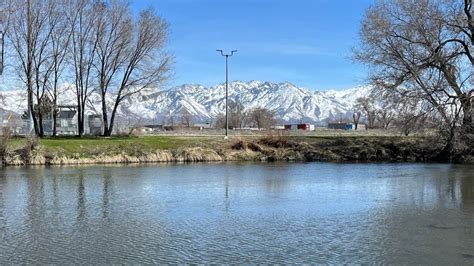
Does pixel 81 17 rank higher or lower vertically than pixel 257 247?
higher

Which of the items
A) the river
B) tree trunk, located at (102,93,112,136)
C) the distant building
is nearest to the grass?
tree trunk, located at (102,93,112,136)

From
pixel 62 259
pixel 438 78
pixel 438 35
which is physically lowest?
pixel 62 259

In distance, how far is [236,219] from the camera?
1479cm

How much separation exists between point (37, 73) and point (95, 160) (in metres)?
11.7

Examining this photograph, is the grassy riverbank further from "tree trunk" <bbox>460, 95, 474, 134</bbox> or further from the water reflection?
the water reflection

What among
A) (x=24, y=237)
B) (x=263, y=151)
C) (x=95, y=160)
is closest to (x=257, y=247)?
(x=24, y=237)

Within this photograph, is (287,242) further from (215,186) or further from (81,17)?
(81,17)

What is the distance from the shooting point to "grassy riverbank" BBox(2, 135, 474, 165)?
3447 cm

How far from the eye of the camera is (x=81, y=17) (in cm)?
4394

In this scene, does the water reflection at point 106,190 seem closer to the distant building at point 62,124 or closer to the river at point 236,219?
the river at point 236,219

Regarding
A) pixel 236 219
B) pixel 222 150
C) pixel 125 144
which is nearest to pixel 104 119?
pixel 125 144

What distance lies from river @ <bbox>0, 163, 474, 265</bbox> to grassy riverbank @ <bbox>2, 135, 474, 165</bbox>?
28.7 feet

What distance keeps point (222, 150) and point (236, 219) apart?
83.6 feet

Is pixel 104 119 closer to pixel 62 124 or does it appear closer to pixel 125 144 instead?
pixel 62 124
